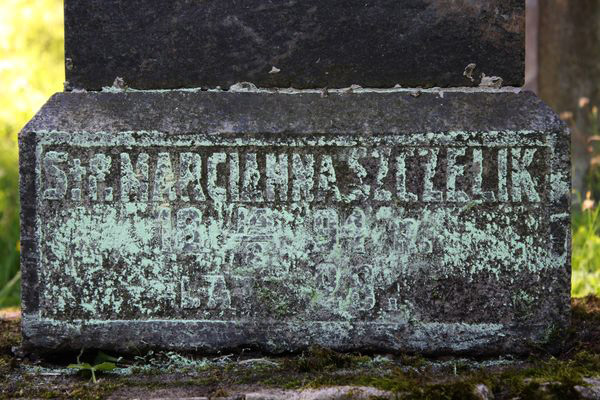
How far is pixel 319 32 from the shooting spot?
2.31 m

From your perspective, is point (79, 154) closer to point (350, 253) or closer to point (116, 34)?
point (116, 34)

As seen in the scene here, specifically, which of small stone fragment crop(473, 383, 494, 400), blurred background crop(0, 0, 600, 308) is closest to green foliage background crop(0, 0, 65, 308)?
blurred background crop(0, 0, 600, 308)

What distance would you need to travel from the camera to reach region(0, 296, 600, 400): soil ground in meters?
1.86

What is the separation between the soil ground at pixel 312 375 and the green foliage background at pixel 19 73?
2.30 m

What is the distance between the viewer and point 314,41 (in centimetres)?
231

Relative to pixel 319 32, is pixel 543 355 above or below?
below

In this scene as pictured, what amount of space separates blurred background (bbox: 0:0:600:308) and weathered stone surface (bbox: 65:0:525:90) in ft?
3.28

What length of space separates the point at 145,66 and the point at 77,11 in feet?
0.85

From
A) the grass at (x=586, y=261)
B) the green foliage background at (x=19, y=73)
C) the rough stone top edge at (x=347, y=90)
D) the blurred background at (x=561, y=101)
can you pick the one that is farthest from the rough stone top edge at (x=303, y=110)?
the green foliage background at (x=19, y=73)

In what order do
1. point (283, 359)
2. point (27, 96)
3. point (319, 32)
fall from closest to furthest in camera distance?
point (283, 359) → point (319, 32) → point (27, 96)

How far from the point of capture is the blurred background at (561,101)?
12.1 ft

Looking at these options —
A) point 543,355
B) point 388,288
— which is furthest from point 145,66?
point 543,355

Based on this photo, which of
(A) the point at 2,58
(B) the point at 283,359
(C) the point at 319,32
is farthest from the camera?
(A) the point at 2,58

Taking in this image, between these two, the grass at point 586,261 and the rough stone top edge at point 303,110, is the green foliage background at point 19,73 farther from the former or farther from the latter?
the grass at point 586,261
